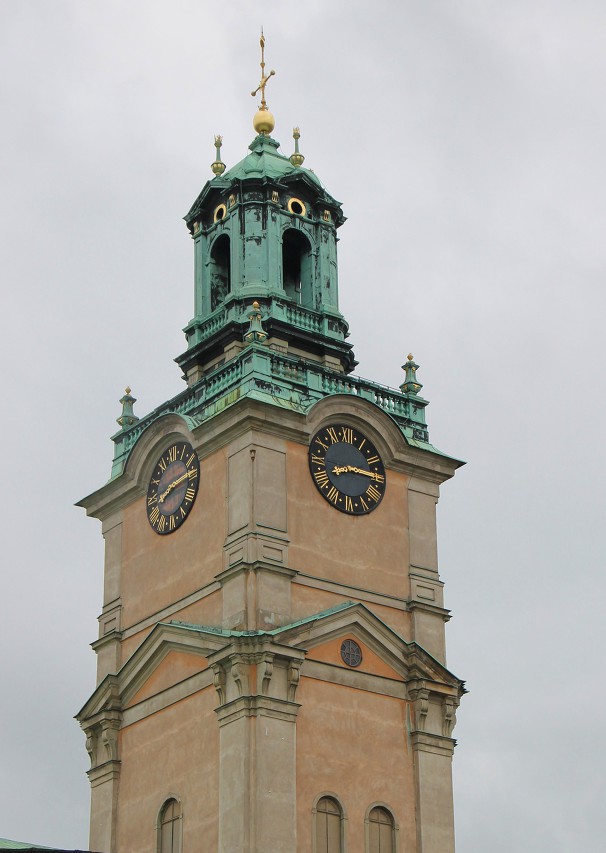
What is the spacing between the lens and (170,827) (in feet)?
166

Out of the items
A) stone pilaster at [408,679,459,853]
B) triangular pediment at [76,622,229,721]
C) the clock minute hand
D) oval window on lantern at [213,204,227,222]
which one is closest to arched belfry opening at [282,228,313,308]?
oval window on lantern at [213,204,227,222]

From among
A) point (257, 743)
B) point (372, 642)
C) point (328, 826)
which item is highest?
point (372, 642)

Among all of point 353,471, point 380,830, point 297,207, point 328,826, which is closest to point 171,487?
point 353,471

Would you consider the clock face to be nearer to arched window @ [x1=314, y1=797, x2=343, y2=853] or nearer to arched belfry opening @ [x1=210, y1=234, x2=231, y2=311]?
arched belfry opening @ [x1=210, y1=234, x2=231, y2=311]

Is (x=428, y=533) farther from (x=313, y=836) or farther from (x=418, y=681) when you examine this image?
(x=313, y=836)

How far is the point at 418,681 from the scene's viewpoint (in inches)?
2052

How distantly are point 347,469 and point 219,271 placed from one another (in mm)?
8562

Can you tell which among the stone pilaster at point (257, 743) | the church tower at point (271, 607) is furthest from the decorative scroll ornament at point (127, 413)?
the stone pilaster at point (257, 743)

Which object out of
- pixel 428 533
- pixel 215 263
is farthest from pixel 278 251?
pixel 428 533

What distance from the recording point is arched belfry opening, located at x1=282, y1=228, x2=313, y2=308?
5828 cm

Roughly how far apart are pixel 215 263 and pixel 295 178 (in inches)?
126

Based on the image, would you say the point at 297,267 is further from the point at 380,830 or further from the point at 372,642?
the point at 380,830

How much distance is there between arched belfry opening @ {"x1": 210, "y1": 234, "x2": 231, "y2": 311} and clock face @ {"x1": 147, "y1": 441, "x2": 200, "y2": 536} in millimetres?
5764

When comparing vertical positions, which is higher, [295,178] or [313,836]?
[295,178]
